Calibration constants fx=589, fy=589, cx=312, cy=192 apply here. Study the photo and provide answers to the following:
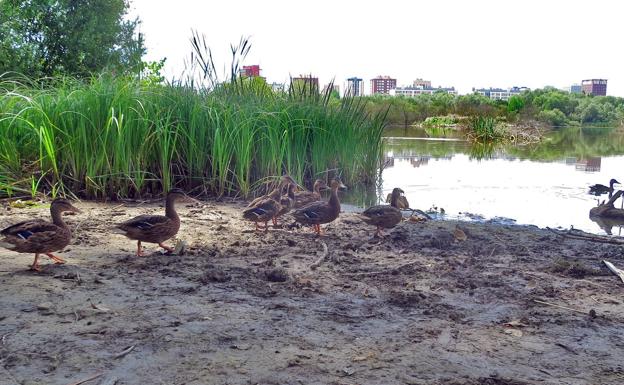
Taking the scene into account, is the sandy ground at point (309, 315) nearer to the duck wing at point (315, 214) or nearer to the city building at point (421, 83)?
the duck wing at point (315, 214)

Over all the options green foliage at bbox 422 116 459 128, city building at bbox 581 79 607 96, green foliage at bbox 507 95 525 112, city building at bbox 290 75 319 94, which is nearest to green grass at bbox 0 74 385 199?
city building at bbox 290 75 319 94

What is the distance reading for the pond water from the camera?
30.4 ft

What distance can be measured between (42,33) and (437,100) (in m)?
35.3

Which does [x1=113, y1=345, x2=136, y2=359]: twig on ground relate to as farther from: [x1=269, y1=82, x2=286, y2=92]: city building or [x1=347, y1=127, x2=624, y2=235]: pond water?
[x1=269, y1=82, x2=286, y2=92]: city building

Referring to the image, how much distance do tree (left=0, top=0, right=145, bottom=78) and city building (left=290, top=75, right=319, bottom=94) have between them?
13.1 m

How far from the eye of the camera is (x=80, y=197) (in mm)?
8195

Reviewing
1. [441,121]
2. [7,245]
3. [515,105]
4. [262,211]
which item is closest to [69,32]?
[262,211]

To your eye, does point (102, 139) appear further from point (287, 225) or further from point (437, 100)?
point (437, 100)

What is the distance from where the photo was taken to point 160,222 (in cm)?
542

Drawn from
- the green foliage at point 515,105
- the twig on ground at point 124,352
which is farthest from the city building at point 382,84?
the twig on ground at point 124,352

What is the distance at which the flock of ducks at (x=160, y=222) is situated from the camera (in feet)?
15.6

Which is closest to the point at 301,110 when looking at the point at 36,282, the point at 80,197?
the point at 80,197

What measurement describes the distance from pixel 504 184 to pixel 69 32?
19.8m

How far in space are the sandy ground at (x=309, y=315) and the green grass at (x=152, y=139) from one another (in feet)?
7.43
